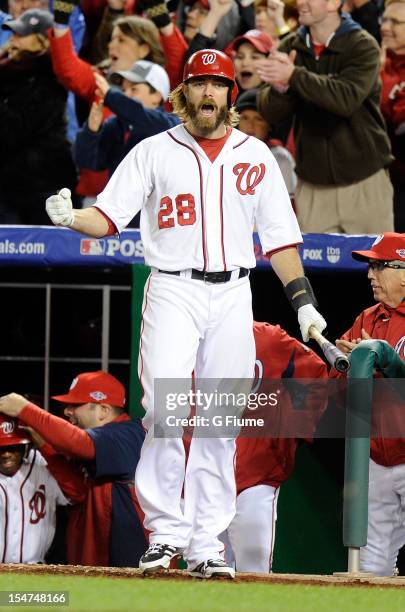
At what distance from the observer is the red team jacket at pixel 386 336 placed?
17.7ft

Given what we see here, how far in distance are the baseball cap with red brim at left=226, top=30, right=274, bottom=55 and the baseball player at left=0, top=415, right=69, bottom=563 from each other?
115 inches

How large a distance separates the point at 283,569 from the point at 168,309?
226 centimetres

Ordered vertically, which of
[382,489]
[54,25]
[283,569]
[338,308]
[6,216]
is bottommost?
[283,569]

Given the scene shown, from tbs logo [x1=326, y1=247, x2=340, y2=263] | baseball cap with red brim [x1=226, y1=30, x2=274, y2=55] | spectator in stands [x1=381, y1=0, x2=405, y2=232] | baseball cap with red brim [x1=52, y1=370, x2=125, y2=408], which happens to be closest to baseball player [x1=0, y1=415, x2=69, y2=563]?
baseball cap with red brim [x1=52, y1=370, x2=125, y2=408]

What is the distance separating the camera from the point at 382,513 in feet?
18.4

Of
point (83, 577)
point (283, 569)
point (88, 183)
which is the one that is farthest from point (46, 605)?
point (88, 183)

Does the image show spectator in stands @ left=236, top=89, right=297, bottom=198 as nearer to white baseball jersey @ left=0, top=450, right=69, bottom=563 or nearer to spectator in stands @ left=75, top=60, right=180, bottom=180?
spectator in stands @ left=75, top=60, right=180, bottom=180

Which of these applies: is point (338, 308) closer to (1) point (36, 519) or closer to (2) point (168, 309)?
(1) point (36, 519)

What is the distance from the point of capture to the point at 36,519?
6262mm

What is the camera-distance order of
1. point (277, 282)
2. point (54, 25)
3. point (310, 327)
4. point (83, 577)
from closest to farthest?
point (83, 577), point (310, 327), point (277, 282), point (54, 25)

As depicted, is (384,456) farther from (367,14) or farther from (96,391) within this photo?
(367,14)

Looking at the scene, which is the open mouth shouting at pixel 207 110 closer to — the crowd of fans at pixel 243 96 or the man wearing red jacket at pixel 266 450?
the man wearing red jacket at pixel 266 450

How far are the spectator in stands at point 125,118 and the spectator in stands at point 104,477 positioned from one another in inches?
56.6

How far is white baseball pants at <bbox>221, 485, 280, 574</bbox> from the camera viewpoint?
5684 mm
